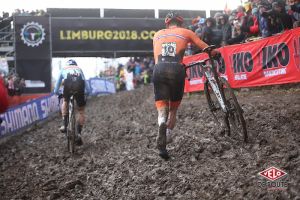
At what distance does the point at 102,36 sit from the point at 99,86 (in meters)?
3.66

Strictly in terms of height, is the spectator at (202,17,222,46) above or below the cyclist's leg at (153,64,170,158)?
above

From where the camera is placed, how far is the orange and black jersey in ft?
22.7

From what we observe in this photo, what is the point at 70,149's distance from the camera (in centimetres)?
978

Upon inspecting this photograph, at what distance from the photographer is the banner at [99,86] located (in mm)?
27281

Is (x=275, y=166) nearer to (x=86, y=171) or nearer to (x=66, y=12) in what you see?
(x=86, y=171)

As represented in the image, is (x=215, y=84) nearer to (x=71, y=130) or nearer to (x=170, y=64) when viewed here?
(x=170, y=64)

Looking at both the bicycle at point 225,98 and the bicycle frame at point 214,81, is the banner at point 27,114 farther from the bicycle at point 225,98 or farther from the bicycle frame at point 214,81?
the bicycle at point 225,98

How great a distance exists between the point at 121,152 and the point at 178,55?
2.85m

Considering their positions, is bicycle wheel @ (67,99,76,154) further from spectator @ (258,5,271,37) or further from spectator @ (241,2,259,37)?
spectator @ (241,2,259,37)

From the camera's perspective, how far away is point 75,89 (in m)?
9.95

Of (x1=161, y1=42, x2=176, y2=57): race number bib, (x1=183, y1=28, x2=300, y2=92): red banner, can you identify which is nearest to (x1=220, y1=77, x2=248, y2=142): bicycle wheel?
(x1=161, y1=42, x2=176, y2=57): race number bib

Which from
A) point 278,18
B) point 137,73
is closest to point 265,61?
point 278,18

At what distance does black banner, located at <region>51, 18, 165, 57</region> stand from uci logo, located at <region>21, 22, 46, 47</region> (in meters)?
0.81

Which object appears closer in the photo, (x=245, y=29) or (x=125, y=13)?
(x=245, y=29)
